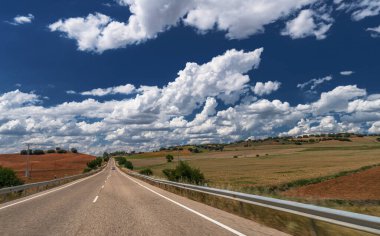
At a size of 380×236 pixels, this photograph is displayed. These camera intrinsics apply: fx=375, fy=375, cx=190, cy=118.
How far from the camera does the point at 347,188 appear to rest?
34812 mm

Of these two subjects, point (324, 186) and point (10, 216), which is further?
point (324, 186)

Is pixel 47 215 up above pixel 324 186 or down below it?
above

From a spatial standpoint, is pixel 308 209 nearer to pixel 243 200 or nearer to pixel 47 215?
pixel 243 200

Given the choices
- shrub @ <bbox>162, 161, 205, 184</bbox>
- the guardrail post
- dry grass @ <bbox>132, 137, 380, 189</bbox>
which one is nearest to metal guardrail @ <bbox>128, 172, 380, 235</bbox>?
the guardrail post

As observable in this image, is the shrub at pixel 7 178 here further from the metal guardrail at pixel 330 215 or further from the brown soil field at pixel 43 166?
the brown soil field at pixel 43 166

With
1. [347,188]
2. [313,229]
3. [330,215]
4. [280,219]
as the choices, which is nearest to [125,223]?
[280,219]

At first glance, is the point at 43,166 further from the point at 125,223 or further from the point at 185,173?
the point at 125,223

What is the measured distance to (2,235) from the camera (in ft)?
27.2

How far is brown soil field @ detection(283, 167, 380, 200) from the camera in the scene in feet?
99.9

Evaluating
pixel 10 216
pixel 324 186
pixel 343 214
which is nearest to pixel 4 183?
pixel 10 216

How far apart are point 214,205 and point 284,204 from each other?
634 centimetres

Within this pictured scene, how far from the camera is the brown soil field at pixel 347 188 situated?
30447 mm

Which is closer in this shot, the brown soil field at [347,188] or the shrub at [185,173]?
the brown soil field at [347,188]

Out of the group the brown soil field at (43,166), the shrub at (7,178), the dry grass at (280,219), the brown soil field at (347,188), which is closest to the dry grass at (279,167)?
the dry grass at (280,219)
